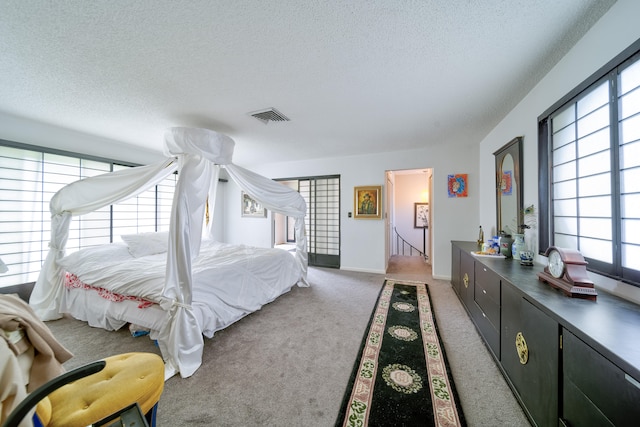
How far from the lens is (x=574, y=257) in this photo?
4.34 ft

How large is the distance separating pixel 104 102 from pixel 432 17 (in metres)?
3.25

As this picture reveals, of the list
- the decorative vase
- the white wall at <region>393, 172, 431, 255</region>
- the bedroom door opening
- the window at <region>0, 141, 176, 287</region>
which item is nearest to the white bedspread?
the window at <region>0, 141, 176, 287</region>

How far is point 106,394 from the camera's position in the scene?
102 cm

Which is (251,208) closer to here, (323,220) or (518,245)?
(323,220)

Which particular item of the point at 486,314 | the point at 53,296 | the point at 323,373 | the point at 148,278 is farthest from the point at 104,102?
the point at 486,314

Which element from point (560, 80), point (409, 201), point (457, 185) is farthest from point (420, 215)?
point (560, 80)

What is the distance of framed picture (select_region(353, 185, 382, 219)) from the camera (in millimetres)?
4480

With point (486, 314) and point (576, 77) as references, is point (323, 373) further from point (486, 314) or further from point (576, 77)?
point (576, 77)

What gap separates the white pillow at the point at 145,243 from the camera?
3.18 metres

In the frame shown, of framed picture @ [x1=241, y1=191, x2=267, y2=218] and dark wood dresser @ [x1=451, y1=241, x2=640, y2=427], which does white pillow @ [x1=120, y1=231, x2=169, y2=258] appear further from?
dark wood dresser @ [x1=451, y1=241, x2=640, y2=427]

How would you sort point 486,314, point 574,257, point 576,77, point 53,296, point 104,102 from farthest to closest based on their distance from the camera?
point 53,296 < point 104,102 < point 486,314 < point 576,77 < point 574,257

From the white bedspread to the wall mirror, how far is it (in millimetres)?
3021

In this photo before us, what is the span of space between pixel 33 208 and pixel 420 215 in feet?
25.8

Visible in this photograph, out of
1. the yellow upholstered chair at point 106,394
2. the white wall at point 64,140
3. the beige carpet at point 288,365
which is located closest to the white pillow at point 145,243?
the beige carpet at point 288,365
